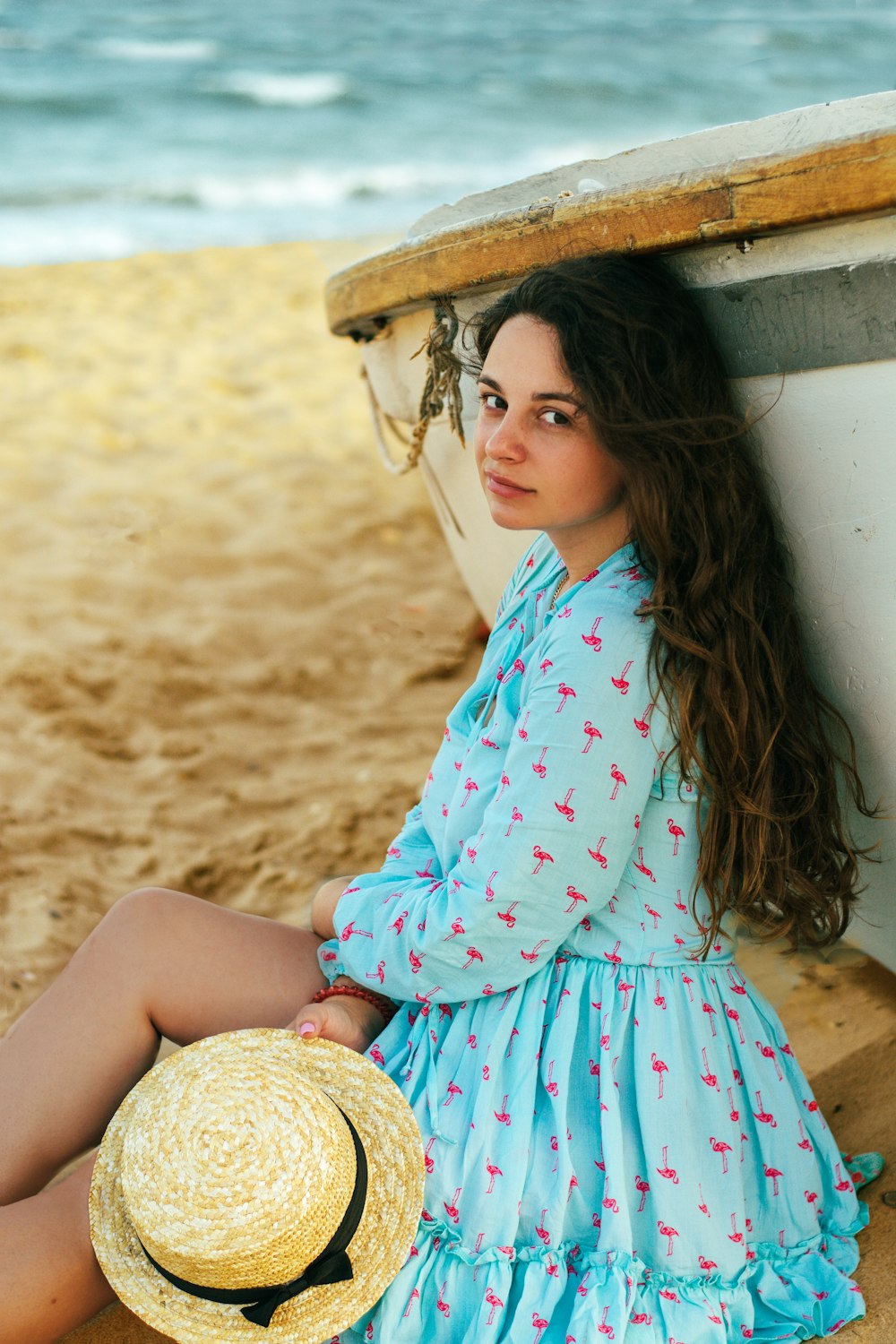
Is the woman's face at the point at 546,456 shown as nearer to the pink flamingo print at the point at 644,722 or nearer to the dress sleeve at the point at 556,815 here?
the dress sleeve at the point at 556,815

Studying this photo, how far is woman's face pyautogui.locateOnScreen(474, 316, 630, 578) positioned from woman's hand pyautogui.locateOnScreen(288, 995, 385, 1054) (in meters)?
0.67

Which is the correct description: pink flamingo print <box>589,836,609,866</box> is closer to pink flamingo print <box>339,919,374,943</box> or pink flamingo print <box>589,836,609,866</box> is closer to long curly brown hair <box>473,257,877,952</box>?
long curly brown hair <box>473,257,877,952</box>

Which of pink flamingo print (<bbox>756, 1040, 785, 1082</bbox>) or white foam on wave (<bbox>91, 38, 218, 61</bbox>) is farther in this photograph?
white foam on wave (<bbox>91, 38, 218, 61</bbox>)

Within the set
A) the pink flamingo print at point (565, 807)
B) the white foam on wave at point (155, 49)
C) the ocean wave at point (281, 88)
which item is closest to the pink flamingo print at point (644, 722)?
the pink flamingo print at point (565, 807)

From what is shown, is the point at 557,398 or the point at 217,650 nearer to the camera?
the point at 557,398

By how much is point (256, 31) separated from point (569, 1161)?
18595mm

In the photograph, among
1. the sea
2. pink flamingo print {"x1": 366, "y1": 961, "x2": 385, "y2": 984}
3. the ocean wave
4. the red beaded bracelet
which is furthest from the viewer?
the ocean wave

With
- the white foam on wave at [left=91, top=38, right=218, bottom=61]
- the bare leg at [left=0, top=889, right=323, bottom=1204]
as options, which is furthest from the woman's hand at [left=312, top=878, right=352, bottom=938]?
the white foam on wave at [left=91, top=38, right=218, bottom=61]

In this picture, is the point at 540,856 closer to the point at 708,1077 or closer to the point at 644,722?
the point at 644,722

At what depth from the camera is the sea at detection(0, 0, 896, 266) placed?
1059 cm

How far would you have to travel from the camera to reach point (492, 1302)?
4.31 ft

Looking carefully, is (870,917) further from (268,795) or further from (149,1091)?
(268,795)

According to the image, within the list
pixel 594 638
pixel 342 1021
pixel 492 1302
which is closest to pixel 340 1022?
pixel 342 1021

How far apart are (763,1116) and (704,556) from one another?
71 centimetres
